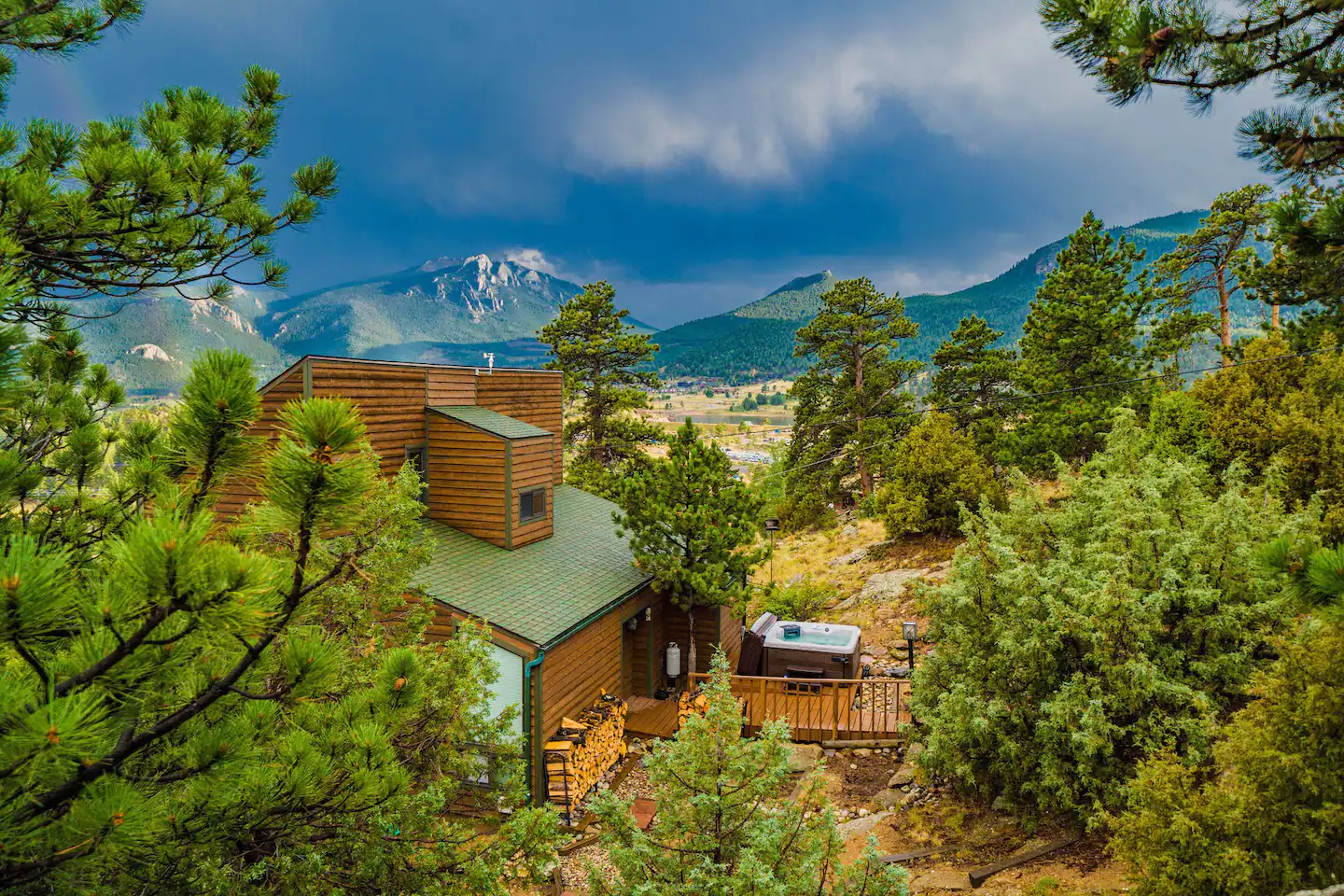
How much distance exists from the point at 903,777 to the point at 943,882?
353 cm

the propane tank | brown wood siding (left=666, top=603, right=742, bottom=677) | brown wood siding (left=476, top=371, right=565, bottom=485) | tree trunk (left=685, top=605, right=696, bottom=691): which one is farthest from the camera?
brown wood siding (left=476, top=371, right=565, bottom=485)

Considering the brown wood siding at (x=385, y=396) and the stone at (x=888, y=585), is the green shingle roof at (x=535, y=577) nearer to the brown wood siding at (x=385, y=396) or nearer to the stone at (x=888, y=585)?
the brown wood siding at (x=385, y=396)

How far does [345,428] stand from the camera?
2.10 meters

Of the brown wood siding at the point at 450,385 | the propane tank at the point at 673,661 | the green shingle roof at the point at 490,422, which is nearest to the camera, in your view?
the green shingle roof at the point at 490,422

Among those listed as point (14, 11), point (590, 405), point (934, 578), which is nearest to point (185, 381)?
point (14, 11)

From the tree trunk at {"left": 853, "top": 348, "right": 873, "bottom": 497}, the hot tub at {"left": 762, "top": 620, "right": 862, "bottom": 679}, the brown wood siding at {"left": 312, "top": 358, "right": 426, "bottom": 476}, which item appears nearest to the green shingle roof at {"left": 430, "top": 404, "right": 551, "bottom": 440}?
the brown wood siding at {"left": 312, "top": 358, "right": 426, "bottom": 476}

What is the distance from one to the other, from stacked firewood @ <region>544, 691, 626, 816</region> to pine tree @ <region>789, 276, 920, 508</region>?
63.0 feet

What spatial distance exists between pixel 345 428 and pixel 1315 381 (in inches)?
802

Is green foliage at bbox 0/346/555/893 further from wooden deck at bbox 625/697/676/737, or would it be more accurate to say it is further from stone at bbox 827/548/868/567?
stone at bbox 827/548/868/567

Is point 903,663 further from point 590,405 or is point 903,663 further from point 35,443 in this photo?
point 590,405

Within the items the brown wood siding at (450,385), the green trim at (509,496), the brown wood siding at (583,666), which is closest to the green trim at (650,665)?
the brown wood siding at (583,666)

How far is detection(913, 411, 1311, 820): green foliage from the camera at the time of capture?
6.90 m

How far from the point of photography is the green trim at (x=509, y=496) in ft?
43.2

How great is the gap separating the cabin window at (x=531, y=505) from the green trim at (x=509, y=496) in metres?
0.33
